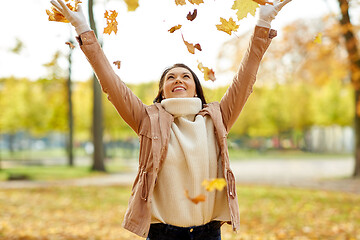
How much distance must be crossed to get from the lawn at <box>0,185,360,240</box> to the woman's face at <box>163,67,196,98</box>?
4314mm

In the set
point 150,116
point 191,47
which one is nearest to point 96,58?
point 150,116

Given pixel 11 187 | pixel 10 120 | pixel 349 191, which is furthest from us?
pixel 10 120

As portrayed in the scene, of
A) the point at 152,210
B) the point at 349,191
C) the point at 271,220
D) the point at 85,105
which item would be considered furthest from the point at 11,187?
the point at 85,105

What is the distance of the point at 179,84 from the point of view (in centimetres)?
256

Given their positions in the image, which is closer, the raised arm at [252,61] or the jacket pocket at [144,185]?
the jacket pocket at [144,185]

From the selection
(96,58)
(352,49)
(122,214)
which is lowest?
(122,214)

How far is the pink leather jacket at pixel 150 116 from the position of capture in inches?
89.7

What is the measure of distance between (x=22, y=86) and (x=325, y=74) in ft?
68.3

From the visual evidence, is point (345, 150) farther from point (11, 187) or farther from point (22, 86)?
point (11, 187)

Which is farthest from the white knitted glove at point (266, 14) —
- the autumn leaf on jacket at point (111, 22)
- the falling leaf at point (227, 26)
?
the autumn leaf on jacket at point (111, 22)

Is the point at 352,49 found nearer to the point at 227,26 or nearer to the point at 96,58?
the point at 227,26

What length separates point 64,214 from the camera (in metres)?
8.65

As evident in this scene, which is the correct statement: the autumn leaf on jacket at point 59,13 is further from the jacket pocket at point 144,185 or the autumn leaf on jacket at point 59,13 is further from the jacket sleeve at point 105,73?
the jacket pocket at point 144,185

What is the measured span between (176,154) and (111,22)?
901 millimetres
